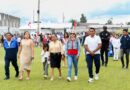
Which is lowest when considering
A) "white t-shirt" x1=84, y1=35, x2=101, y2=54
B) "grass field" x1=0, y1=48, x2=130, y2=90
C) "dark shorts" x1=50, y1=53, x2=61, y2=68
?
"grass field" x1=0, y1=48, x2=130, y2=90

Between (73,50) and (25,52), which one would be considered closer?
(73,50)

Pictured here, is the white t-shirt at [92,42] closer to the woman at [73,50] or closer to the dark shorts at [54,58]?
the woman at [73,50]

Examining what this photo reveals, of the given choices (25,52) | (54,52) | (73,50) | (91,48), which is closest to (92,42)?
(91,48)

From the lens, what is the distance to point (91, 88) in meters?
13.6

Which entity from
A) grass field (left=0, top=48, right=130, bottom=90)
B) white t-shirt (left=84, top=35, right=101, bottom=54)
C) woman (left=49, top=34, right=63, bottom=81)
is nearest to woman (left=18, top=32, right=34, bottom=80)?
grass field (left=0, top=48, right=130, bottom=90)

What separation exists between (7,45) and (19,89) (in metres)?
3.45

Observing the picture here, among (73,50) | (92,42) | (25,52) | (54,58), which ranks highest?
(92,42)

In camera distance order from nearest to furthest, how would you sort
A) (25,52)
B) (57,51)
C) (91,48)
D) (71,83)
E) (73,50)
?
(71,83), (91,48), (73,50), (57,51), (25,52)

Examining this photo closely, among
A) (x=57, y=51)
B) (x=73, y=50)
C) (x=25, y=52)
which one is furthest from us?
(x=25, y=52)

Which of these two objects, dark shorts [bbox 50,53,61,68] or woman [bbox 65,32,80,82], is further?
dark shorts [bbox 50,53,61,68]

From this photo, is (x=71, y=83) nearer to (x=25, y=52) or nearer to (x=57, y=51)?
(x=57, y=51)

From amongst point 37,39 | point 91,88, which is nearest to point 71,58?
point 91,88

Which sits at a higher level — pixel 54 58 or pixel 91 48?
pixel 91 48

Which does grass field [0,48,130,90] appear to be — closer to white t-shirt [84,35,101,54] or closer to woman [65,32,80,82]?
woman [65,32,80,82]
